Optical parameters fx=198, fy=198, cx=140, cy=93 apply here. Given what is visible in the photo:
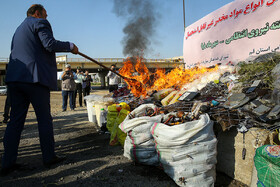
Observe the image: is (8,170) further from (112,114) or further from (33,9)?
(33,9)

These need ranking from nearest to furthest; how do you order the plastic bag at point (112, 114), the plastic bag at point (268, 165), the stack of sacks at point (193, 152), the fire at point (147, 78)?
the plastic bag at point (268, 165) < the stack of sacks at point (193, 152) < the plastic bag at point (112, 114) < the fire at point (147, 78)

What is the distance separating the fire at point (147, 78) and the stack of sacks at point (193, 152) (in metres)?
2.80

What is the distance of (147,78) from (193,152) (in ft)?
13.0

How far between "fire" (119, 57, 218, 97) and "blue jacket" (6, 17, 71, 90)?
2.62 meters

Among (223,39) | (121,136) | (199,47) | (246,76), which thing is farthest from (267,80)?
(199,47)

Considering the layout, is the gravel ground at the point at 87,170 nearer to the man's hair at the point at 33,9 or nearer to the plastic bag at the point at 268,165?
the plastic bag at the point at 268,165

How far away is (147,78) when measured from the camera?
5984mm

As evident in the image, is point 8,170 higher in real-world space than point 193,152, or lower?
lower

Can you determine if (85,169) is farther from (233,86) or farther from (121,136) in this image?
(233,86)

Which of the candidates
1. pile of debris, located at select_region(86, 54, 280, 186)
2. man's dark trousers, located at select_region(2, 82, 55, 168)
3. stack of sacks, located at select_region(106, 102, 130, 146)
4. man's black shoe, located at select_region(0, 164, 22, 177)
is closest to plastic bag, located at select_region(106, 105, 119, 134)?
stack of sacks, located at select_region(106, 102, 130, 146)

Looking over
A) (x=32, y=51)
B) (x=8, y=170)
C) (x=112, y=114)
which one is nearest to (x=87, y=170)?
(x=8, y=170)

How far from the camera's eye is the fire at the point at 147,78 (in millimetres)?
5289

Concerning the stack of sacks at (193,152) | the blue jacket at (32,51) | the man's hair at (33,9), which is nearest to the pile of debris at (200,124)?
the stack of sacks at (193,152)

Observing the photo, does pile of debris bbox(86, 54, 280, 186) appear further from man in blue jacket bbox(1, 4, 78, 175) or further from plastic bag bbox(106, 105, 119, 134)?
man in blue jacket bbox(1, 4, 78, 175)
